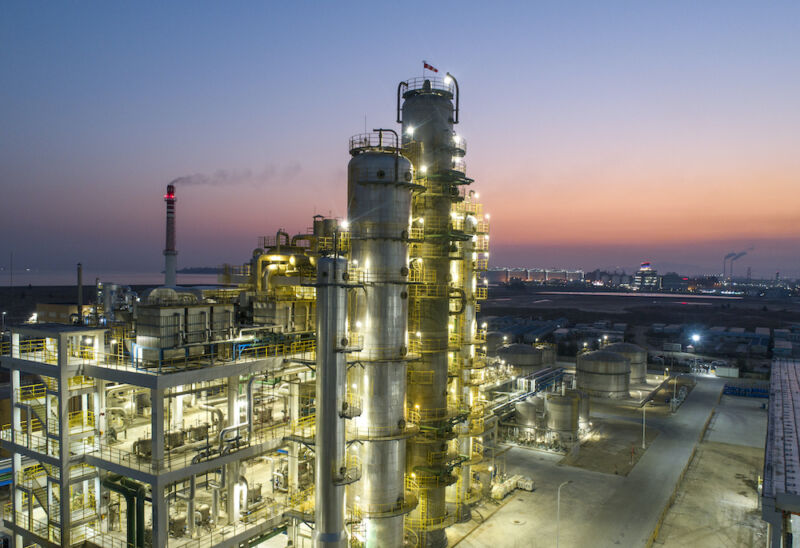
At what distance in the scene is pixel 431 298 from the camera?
101ft

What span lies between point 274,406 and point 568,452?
2798 centimetres

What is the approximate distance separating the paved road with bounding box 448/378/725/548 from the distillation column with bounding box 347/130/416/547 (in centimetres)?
830

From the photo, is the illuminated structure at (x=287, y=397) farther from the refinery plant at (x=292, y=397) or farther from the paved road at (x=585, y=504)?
the paved road at (x=585, y=504)

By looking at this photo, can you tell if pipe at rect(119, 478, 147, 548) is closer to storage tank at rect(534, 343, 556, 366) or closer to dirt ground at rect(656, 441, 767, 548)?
dirt ground at rect(656, 441, 767, 548)

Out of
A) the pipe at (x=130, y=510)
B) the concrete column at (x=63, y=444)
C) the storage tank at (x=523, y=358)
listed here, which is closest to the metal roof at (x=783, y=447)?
the pipe at (x=130, y=510)

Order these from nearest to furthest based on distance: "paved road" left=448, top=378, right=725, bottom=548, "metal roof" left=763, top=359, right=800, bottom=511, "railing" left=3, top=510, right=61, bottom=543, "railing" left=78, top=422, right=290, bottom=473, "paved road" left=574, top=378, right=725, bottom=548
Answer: "metal roof" left=763, top=359, right=800, bottom=511
"railing" left=78, top=422, right=290, bottom=473
"railing" left=3, top=510, right=61, bottom=543
"paved road" left=448, top=378, right=725, bottom=548
"paved road" left=574, top=378, right=725, bottom=548

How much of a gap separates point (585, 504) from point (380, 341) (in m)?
22.0

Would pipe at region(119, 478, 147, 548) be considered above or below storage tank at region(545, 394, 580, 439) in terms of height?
above

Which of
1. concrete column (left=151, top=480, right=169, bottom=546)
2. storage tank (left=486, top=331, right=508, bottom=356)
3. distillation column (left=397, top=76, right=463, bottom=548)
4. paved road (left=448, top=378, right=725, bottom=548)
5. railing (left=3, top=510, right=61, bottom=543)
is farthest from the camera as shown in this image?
storage tank (left=486, top=331, right=508, bottom=356)

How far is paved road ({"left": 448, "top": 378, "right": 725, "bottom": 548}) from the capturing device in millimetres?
31828

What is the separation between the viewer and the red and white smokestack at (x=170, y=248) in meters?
52.2

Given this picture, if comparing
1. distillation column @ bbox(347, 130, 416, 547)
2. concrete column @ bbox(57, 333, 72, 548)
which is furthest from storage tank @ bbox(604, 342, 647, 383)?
concrete column @ bbox(57, 333, 72, 548)

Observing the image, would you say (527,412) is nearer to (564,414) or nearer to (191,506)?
(564,414)

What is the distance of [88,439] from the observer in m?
25.3
